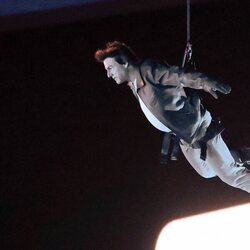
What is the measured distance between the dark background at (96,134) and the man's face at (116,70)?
53 mm

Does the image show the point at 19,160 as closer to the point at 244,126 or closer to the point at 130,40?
the point at 130,40

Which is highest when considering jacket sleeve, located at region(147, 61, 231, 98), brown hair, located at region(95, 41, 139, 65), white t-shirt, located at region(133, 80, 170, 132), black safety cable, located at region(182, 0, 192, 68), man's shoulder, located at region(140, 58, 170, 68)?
black safety cable, located at region(182, 0, 192, 68)

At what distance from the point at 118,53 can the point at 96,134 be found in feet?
0.67

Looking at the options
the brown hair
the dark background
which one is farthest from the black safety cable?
the brown hair

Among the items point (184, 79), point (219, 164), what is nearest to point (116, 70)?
point (184, 79)

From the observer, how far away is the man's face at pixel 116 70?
1.35m

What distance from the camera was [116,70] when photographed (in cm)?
136

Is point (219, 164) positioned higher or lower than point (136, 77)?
lower

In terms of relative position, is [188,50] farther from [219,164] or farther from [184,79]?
[219,164]

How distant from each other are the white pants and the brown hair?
0.22 meters

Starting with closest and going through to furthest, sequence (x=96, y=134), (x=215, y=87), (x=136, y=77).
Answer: (x=215, y=87)
(x=136, y=77)
(x=96, y=134)

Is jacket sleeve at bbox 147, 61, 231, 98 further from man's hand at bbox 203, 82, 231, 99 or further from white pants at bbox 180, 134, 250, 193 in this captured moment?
white pants at bbox 180, 134, 250, 193

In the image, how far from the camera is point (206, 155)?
1.37 metres

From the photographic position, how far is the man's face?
Answer: 135 centimetres
